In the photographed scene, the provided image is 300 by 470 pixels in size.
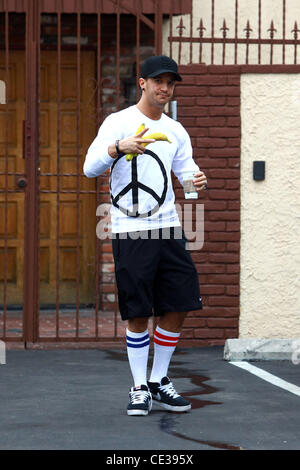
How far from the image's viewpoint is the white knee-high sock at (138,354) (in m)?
5.62

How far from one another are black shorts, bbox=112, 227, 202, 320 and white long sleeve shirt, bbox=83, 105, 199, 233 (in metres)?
0.09

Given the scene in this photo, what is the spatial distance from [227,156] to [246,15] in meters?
2.76

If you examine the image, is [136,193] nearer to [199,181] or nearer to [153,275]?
[199,181]

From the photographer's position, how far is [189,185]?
559 centimetres

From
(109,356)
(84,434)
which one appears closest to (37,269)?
(109,356)

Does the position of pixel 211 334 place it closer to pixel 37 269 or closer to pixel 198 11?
pixel 37 269

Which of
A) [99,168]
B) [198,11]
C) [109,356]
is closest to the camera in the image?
[99,168]

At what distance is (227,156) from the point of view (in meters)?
8.63

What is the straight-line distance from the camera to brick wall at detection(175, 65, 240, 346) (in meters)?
8.62

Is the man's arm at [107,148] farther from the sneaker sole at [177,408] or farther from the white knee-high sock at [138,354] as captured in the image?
the sneaker sole at [177,408]

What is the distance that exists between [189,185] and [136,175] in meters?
0.31

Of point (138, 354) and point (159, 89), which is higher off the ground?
point (159, 89)

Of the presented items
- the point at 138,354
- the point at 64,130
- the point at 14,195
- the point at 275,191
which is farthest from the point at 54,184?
the point at 138,354

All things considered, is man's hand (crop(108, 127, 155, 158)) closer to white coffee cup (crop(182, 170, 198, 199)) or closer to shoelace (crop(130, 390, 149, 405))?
white coffee cup (crop(182, 170, 198, 199))
